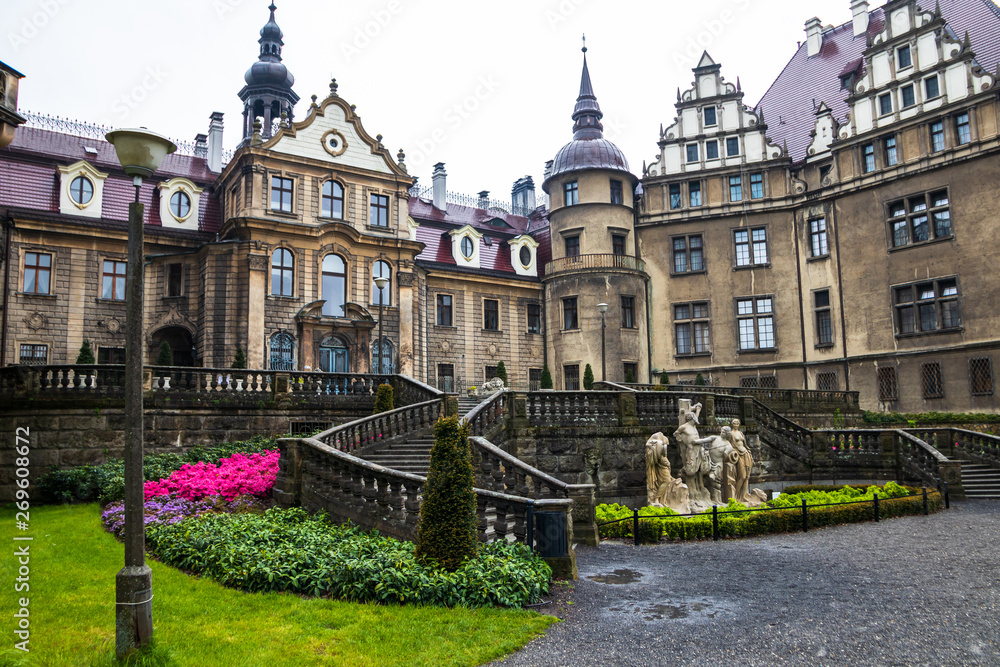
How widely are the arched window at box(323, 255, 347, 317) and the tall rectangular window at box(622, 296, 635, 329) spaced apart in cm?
1437

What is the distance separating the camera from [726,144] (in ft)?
130

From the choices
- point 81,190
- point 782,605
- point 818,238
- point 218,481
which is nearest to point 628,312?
point 818,238

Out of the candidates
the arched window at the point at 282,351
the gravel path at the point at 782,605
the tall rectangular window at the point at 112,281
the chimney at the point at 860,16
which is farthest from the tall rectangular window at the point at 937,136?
the tall rectangular window at the point at 112,281

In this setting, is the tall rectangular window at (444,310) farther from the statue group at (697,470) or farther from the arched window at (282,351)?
the statue group at (697,470)

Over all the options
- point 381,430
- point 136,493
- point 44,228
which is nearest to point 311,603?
point 136,493

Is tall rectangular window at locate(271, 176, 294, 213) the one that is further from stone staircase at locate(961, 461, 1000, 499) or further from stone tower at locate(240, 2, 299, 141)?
stone staircase at locate(961, 461, 1000, 499)

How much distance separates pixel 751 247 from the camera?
3891cm

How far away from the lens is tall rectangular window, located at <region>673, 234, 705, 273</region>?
130 ft

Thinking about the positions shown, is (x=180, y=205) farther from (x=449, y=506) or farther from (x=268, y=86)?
(x=449, y=506)

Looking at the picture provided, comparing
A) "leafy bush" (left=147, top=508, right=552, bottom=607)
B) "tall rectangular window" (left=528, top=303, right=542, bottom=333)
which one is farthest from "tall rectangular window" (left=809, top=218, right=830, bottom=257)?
"leafy bush" (left=147, top=508, right=552, bottom=607)

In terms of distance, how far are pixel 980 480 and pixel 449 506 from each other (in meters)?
20.0

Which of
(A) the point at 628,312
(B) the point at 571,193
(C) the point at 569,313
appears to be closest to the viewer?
(A) the point at 628,312

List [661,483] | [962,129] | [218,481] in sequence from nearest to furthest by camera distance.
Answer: [218,481]
[661,483]
[962,129]

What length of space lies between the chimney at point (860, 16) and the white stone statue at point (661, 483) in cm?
3490
